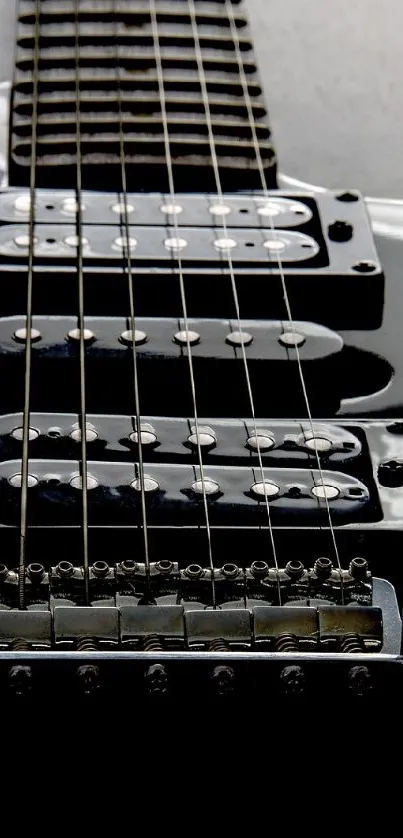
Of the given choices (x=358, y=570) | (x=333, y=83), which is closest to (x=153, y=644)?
(x=358, y=570)

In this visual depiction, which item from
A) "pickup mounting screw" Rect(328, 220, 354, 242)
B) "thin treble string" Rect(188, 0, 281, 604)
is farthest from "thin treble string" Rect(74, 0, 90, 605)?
"pickup mounting screw" Rect(328, 220, 354, 242)

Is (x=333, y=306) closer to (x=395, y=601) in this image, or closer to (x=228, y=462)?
(x=228, y=462)

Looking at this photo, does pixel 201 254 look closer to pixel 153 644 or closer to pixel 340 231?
pixel 340 231

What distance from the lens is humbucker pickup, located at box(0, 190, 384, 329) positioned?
1109 mm

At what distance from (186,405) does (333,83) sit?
131 cm

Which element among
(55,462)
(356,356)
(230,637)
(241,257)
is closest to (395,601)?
(230,637)

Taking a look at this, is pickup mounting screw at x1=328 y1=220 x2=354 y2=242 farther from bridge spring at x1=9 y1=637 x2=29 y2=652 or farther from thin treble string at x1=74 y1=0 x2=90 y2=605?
bridge spring at x1=9 y1=637 x2=29 y2=652

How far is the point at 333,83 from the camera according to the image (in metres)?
2.18

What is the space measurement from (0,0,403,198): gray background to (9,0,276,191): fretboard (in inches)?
18.9
